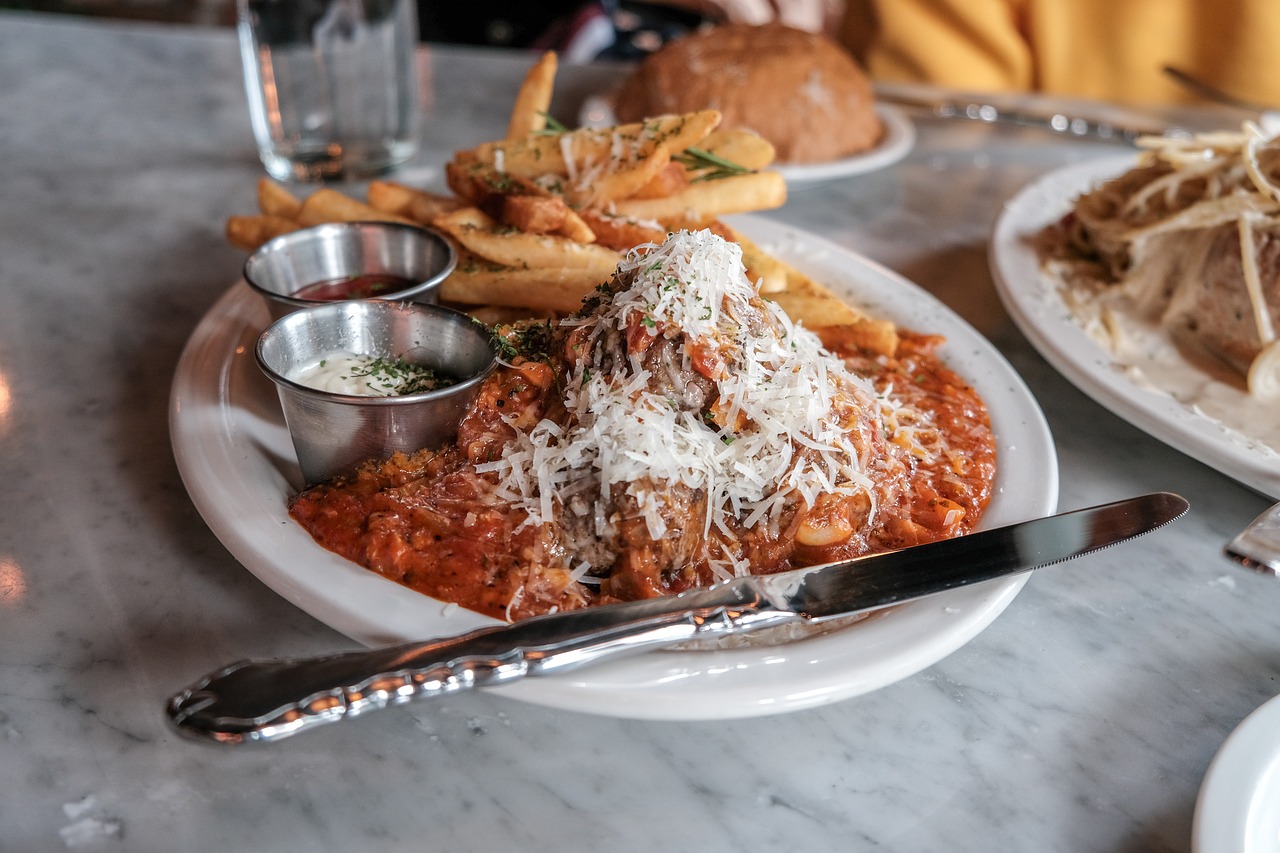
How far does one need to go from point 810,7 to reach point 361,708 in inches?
316

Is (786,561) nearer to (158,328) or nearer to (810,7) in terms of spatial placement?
(158,328)

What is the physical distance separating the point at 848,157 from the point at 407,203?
249 centimetres

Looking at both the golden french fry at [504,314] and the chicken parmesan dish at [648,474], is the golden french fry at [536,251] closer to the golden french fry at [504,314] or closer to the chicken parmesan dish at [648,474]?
the golden french fry at [504,314]

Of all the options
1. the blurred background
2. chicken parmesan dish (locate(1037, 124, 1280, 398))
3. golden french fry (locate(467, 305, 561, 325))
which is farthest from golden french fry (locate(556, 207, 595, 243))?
the blurred background

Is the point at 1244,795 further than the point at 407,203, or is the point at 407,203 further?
the point at 407,203

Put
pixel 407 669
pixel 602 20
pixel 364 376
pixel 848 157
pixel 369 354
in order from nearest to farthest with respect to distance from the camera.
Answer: pixel 407 669 → pixel 364 376 → pixel 369 354 → pixel 848 157 → pixel 602 20

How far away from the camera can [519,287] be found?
2.78m

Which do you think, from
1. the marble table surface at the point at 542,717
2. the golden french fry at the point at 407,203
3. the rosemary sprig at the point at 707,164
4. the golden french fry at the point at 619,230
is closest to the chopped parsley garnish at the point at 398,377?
the marble table surface at the point at 542,717

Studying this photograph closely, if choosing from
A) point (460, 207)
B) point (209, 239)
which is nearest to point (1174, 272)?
point (460, 207)

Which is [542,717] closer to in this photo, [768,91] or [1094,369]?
[1094,369]

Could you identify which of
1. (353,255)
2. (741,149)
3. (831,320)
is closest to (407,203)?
(353,255)

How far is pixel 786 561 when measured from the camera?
7.15 ft

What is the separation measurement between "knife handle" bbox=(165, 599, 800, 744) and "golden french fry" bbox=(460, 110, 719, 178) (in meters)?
1.68

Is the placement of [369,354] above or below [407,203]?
below
